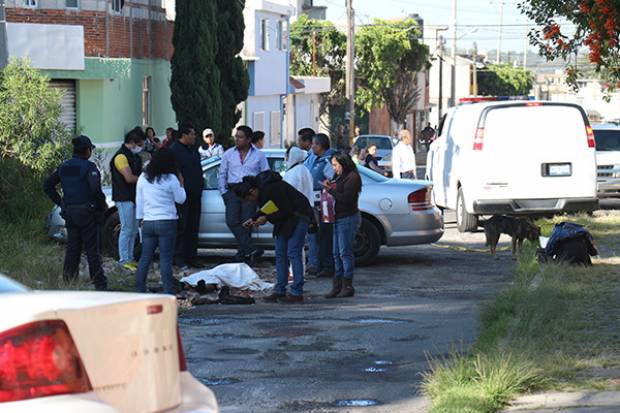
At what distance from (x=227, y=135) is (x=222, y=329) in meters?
24.4

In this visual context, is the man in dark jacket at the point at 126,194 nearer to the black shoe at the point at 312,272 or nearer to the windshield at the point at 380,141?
the black shoe at the point at 312,272

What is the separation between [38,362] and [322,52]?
6201 centimetres

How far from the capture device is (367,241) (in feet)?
53.9

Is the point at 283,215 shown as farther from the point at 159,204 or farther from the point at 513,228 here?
the point at 513,228

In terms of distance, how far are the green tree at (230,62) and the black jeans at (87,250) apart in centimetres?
2235

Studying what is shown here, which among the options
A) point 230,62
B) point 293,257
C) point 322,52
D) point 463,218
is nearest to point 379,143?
point 230,62

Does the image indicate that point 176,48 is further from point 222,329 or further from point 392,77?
point 392,77

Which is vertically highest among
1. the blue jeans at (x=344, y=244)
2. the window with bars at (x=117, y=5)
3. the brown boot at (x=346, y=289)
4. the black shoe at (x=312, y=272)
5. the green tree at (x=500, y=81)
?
the window with bars at (x=117, y=5)

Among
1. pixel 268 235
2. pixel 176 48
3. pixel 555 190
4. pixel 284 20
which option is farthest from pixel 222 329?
pixel 284 20

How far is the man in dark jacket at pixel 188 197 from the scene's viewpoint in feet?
51.1

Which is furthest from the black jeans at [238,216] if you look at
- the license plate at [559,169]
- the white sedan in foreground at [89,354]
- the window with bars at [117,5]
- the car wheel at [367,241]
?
the window with bars at [117,5]

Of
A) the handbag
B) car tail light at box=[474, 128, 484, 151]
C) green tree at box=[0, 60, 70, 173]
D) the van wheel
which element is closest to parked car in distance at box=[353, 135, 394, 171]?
the van wheel

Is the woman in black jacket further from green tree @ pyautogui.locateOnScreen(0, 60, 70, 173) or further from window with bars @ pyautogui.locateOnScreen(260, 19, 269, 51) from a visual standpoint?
window with bars @ pyautogui.locateOnScreen(260, 19, 269, 51)

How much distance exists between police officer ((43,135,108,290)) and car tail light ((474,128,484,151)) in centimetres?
825
